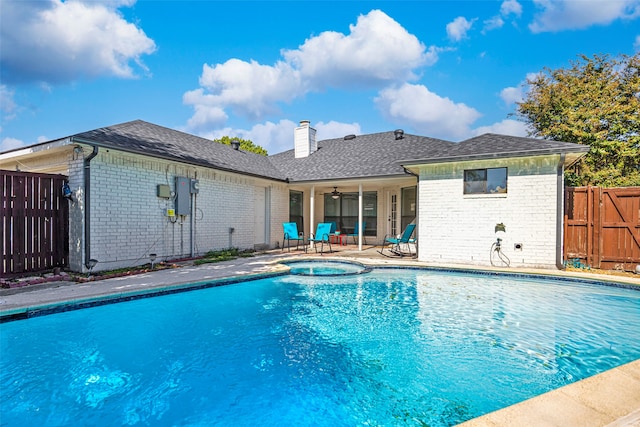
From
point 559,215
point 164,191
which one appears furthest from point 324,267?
point 559,215

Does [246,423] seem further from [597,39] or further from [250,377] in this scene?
[597,39]

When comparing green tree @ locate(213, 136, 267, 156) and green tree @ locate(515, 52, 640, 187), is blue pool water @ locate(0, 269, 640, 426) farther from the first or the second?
green tree @ locate(213, 136, 267, 156)

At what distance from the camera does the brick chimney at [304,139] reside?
1481 centimetres

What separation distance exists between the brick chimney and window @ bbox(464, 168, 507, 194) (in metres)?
8.12

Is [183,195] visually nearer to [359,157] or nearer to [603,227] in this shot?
[359,157]

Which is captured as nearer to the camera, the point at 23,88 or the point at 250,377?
the point at 250,377

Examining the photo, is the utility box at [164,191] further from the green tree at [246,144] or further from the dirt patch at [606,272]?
the green tree at [246,144]

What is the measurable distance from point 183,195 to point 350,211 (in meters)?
7.81

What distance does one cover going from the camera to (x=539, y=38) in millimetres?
13047

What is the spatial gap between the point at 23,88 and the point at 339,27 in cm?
1058

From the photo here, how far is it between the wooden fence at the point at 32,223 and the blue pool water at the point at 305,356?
3015 mm

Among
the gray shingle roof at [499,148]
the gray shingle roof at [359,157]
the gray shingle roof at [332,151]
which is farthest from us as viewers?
the gray shingle roof at [359,157]

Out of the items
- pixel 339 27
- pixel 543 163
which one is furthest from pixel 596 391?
pixel 339 27

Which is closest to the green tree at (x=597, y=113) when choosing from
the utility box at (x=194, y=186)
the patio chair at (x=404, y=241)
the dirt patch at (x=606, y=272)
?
the dirt patch at (x=606, y=272)
